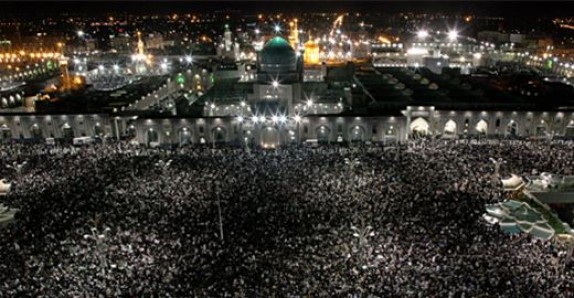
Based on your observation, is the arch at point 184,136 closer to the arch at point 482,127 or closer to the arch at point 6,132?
the arch at point 6,132

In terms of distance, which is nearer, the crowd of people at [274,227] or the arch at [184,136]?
the crowd of people at [274,227]

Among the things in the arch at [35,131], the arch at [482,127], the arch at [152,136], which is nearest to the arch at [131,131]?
the arch at [152,136]

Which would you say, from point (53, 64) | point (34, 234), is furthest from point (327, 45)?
point (34, 234)

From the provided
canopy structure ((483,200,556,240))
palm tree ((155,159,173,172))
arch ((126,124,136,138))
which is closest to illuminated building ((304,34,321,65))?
arch ((126,124,136,138))

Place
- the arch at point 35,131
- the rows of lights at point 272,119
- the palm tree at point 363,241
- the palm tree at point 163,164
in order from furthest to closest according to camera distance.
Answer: the arch at point 35,131 < the rows of lights at point 272,119 < the palm tree at point 163,164 < the palm tree at point 363,241

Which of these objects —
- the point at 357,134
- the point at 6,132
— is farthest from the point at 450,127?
the point at 6,132

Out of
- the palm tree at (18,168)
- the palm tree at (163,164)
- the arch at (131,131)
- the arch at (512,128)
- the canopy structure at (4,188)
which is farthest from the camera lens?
the arch at (131,131)

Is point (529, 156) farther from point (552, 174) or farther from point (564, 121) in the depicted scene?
point (564, 121)
